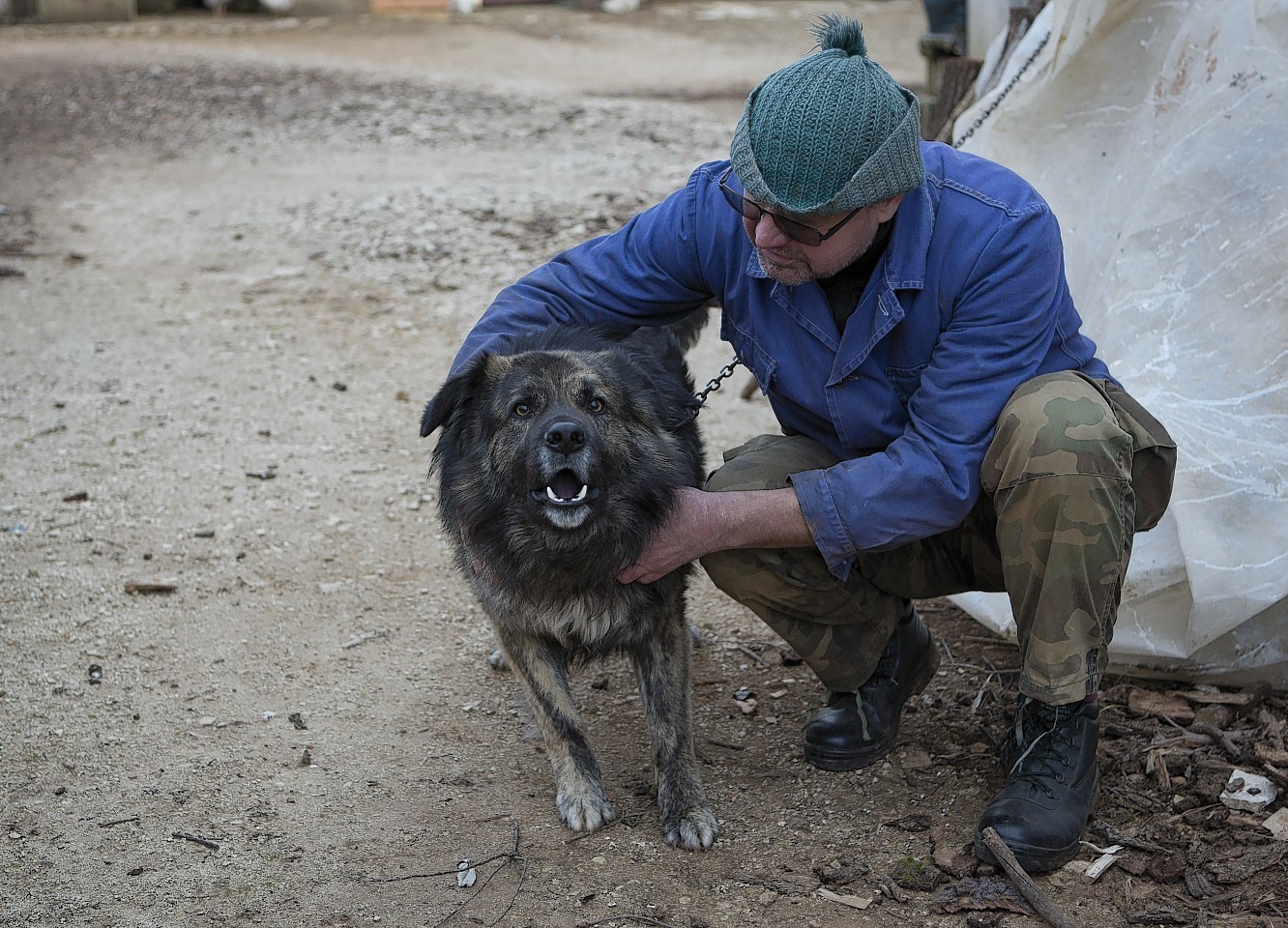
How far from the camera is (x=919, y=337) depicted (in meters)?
3.15

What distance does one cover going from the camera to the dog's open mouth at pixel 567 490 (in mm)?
3201

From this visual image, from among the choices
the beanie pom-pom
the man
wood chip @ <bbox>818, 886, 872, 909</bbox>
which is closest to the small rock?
the man

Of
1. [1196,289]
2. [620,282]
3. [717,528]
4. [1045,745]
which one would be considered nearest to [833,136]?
[620,282]

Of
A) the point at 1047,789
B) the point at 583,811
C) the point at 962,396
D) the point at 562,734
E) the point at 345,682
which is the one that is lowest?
the point at 345,682

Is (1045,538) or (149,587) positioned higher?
(1045,538)

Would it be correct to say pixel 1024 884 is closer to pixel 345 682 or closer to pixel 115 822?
pixel 345 682

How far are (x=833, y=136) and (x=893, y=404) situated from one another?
75 centimetres

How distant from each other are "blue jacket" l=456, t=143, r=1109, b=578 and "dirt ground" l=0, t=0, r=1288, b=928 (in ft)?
2.72

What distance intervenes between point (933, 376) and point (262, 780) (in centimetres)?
212

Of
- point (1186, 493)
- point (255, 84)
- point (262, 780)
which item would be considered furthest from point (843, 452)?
point (255, 84)

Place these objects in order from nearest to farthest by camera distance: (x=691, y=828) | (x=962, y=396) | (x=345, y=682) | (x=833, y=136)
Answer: (x=833, y=136)
(x=962, y=396)
(x=691, y=828)
(x=345, y=682)

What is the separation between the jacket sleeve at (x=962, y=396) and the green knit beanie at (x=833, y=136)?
1.05ft

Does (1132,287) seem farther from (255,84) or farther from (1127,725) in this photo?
(255,84)

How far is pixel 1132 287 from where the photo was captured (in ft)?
13.3
